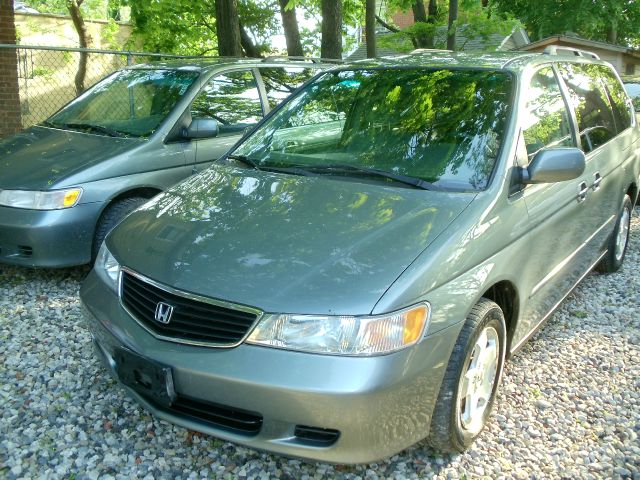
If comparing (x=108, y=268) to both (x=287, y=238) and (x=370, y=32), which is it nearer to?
(x=287, y=238)

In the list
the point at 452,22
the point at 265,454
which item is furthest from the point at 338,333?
the point at 452,22

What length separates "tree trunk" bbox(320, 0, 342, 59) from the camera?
421 inches

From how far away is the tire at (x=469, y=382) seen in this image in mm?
2699

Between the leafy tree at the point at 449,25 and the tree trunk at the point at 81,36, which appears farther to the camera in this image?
the tree trunk at the point at 81,36

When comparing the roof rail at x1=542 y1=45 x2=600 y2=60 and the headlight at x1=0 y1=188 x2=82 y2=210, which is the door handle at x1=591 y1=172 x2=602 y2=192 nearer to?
the roof rail at x1=542 y1=45 x2=600 y2=60

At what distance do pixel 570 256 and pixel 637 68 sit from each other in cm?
3199

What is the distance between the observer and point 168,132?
5.38 meters

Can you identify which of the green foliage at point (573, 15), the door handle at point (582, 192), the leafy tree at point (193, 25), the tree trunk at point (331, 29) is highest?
the green foliage at point (573, 15)

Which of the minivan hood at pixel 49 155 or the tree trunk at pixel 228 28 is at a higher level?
the tree trunk at pixel 228 28

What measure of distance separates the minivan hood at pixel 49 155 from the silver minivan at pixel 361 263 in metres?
1.56

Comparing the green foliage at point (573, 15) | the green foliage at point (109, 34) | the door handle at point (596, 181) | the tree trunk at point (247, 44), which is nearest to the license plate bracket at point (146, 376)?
the door handle at point (596, 181)

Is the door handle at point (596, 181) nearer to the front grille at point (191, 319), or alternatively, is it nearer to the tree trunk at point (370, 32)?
Result: the front grille at point (191, 319)

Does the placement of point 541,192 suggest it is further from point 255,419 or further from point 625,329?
point 255,419

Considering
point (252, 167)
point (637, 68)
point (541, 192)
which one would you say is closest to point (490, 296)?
point (541, 192)
